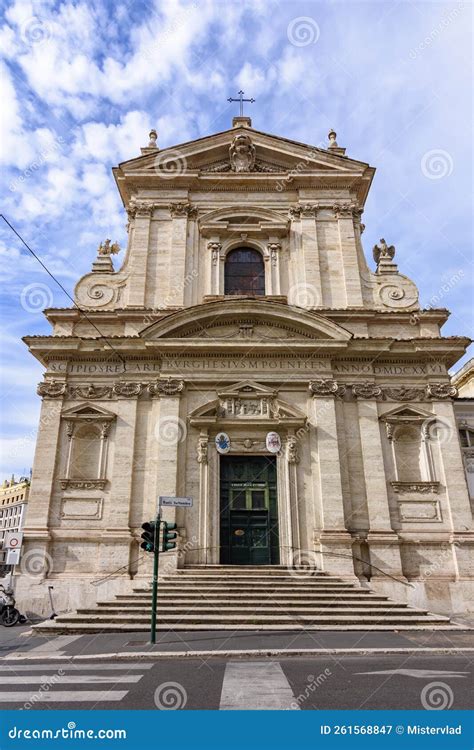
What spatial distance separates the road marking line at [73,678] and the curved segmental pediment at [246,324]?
11930mm

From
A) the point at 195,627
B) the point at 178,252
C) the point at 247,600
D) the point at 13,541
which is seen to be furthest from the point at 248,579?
the point at 178,252

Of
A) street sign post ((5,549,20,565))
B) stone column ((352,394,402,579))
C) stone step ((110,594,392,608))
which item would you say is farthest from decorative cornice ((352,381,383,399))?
street sign post ((5,549,20,565))

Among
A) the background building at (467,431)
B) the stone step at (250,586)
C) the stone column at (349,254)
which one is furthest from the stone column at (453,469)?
the stone column at (349,254)

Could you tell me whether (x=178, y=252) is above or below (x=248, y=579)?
above

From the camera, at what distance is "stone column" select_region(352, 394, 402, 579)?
16578 millimetres

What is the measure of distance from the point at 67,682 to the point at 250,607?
6812 mm

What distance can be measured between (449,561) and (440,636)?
5729 mm

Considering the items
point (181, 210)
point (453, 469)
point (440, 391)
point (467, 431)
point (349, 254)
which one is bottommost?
point (453, 469)

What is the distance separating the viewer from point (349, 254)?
21062 millimetres

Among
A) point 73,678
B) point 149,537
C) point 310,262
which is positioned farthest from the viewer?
point 310,262

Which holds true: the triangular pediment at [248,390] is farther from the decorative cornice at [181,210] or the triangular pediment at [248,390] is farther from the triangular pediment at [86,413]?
the decorative cornice at [181,210]

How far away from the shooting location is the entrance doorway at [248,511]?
17.0m

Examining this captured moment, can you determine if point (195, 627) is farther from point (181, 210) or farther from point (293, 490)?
point (181, 210)

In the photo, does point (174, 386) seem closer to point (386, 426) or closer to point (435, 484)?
point (386, 426)
